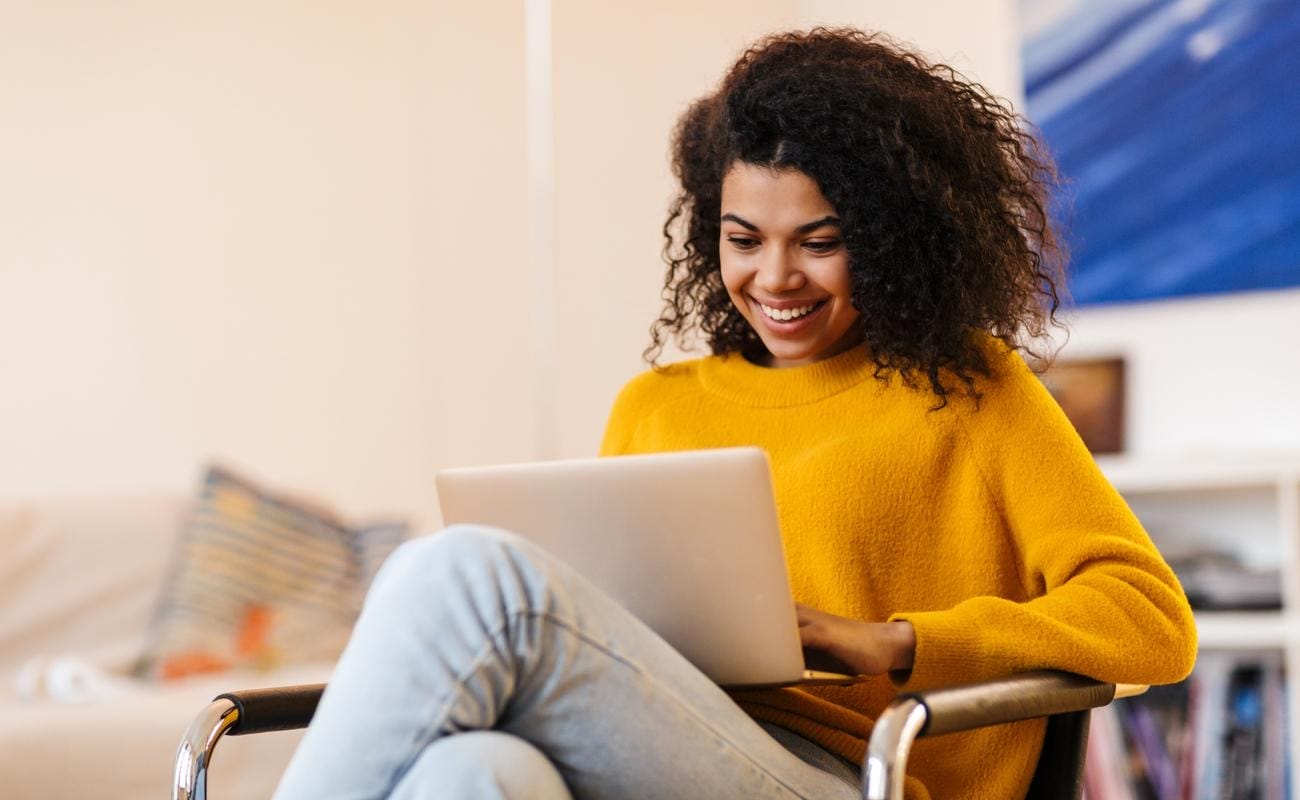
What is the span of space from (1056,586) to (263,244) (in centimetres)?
221

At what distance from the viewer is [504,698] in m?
1.00

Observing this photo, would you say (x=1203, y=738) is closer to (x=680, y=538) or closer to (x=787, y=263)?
(x=787, y=263)

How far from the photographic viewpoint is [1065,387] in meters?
2.83

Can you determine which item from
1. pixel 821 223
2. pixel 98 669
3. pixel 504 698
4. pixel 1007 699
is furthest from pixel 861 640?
pixel 98 669

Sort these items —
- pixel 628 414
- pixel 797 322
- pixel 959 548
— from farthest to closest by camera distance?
1. pixel 628 414
2. pixel 797 322
3. pixel 959 548

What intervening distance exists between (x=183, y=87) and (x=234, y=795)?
143 cm

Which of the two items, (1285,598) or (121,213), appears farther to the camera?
(121,213)

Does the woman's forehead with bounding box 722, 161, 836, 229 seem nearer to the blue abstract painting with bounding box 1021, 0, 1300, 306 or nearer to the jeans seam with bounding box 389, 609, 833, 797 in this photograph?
the jeans seam with bounding box 389, 609, 833, 797

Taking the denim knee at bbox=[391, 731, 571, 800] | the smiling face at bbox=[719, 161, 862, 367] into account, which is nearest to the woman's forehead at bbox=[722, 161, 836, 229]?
the smiling face at bbox=[719, 161, 862, 367]

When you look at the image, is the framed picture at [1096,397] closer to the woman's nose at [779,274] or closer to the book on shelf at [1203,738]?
the book on shelf at [1203,738]

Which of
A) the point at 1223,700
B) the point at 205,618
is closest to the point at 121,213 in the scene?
the point at 205,618

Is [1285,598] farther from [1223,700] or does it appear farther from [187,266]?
[187,266]

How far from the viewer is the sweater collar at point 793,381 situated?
1449 mm

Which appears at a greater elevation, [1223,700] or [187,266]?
[187,266]
